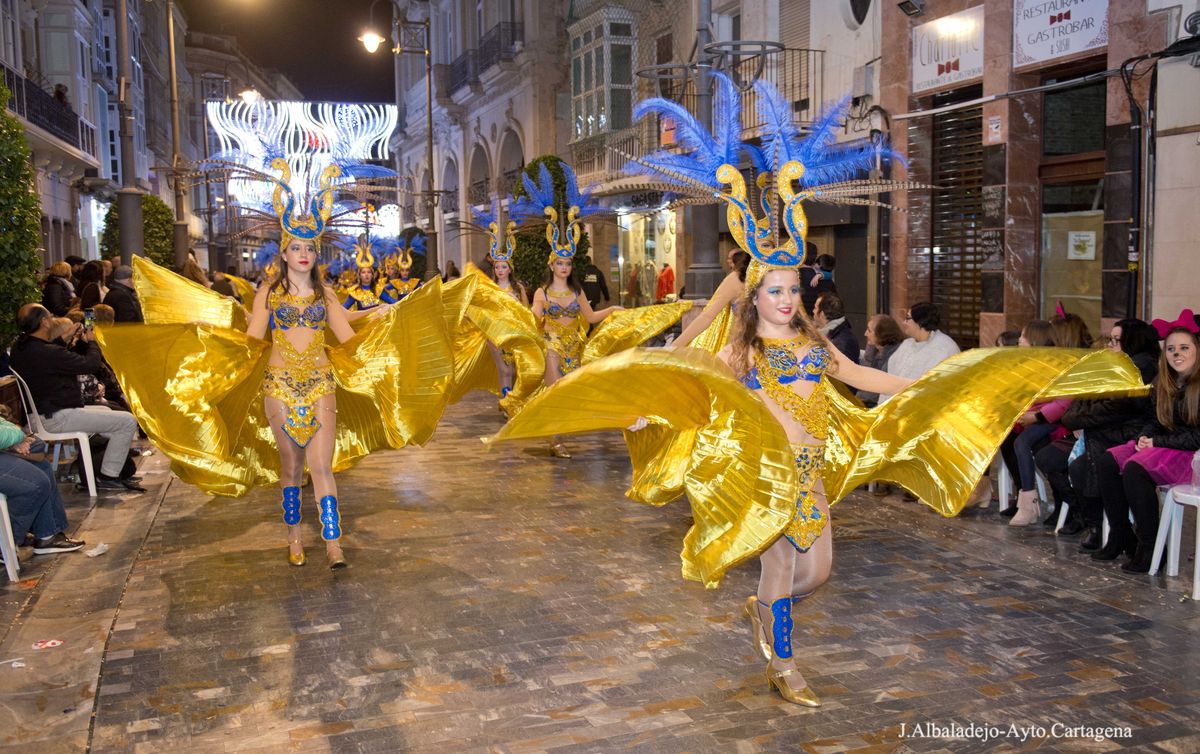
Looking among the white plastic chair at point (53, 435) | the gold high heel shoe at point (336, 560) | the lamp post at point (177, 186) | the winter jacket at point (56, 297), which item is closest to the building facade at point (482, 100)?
the lamp post at point (177, 186)

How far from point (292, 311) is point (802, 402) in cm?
357

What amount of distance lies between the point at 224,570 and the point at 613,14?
76.9 ft

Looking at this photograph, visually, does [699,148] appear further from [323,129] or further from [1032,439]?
[323,129]

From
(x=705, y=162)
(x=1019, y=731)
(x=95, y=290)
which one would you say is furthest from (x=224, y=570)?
(x=95, y=290)

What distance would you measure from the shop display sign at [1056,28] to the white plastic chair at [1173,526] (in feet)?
23.4

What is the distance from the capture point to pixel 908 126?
15.9 meters

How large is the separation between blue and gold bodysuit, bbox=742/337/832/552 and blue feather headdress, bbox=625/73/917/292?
0.34 metres

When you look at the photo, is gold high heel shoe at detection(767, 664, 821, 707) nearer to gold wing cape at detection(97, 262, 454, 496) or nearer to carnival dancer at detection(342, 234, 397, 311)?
gold wing cape at detection(97, 262, 454, 496)

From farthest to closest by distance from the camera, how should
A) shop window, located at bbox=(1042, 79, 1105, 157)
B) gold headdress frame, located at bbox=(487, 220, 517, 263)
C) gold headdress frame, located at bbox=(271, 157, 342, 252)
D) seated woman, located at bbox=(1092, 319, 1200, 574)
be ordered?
gold headdress frame, located at bbox=(487, 220, 517, 263) < shop window, located at bbox=(1042, 79, 1105, 157) < gold headdress frame, located at bbox=(271, 157, 342, 252) < seated woman, located at bbox=(1092, 319, 1200, 574)

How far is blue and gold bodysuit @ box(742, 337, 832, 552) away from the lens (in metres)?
4.88

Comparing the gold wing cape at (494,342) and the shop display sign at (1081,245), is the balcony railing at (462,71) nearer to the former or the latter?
the shop display sign at (1081,245)

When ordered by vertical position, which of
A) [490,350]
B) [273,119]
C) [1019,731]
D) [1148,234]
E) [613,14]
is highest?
[613,14]

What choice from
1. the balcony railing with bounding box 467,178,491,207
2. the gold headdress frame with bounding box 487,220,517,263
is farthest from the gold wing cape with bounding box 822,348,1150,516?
the balcony railing with bounding box 467,178,491,207

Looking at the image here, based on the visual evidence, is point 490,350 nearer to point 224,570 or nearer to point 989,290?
point 224,570
